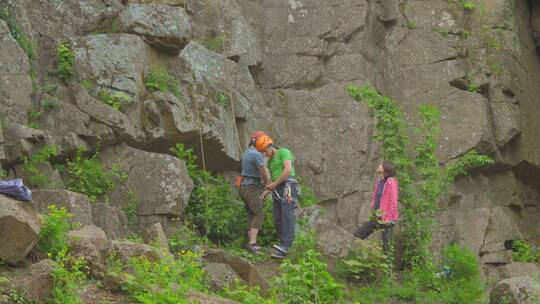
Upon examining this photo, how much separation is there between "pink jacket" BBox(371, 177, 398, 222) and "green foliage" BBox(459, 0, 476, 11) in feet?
20.2

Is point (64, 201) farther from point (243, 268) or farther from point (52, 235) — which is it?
point (52, 235)

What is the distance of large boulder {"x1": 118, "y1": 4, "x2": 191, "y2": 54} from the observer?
1588 centimetres

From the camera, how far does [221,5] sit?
1802 centimetres

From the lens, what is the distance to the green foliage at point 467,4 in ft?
60.9

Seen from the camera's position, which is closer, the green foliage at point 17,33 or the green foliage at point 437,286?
the green foliage at point 437,286

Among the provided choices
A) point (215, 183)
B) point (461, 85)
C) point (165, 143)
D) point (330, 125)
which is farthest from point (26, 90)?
point (461, 85)

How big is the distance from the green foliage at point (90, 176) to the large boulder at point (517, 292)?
5693 millimetres

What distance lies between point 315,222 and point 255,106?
411 cm

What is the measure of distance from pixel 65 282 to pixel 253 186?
5983 mm

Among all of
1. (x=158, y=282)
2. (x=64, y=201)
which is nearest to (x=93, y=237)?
(x=158, y=282)

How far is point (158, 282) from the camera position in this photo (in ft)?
29.3

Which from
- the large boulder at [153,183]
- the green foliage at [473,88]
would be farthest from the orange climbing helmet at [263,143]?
the green foliage at [473,88]

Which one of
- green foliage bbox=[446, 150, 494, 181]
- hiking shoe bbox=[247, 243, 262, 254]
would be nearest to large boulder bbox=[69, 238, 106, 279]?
hiking shoe bbox=[247, 243, 262, 254]

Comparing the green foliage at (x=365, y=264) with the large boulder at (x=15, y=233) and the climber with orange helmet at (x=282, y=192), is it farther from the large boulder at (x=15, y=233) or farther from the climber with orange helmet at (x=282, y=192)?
the large boulder at (x=15, y=233)
